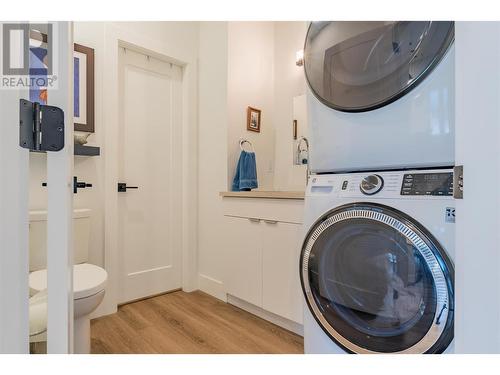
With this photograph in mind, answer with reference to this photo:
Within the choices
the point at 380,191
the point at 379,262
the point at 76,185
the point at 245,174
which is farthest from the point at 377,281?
the point at 245,174

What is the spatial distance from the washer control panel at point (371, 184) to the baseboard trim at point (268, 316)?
110 centimetres

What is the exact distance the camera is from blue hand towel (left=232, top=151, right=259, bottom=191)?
7.04 ft

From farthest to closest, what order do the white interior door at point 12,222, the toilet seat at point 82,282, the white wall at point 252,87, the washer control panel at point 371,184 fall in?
the white wall at point 252,87, the toilet seat at point 82,282, the washer control panel at point 371,184, the white interior door at point 12,222

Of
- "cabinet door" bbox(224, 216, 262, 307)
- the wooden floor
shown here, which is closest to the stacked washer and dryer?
the wooden floor

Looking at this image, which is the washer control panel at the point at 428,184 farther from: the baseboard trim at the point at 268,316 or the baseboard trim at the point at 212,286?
the baseboard trim at the point at 212,286

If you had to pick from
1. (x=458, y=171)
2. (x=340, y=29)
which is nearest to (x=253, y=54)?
(x=340, y=29)

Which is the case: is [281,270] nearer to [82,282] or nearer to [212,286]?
[212,286]

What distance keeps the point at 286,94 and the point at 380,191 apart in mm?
1754

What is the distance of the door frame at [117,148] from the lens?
6.46 ft

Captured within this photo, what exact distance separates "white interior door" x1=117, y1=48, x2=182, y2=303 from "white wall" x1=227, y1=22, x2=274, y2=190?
54 cm

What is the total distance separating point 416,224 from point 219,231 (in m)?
1.64

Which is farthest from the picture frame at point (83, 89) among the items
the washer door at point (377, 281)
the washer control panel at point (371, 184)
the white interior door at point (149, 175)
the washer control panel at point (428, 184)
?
the washer control panel at point (428, 184)

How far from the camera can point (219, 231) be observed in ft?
7.32
